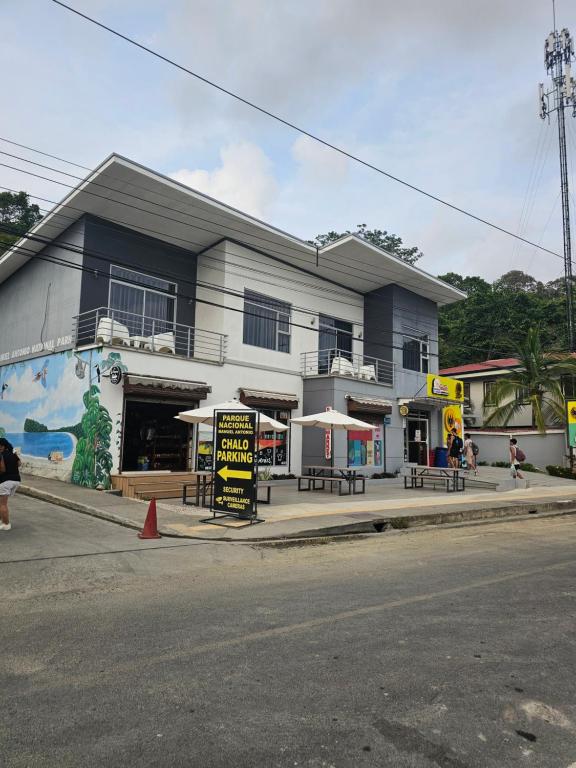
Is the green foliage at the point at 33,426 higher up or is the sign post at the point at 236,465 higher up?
the green foliage at the point at 33,426

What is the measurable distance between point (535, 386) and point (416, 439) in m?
9.45

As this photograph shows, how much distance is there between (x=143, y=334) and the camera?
19375mm

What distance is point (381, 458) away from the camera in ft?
74.6

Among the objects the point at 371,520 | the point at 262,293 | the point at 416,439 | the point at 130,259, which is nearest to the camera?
the point at 371,520

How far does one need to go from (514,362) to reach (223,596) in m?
33.2

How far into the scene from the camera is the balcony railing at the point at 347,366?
21.8 metres

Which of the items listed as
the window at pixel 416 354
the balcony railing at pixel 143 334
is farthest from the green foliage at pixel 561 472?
the balcony railing at pixel 143 334

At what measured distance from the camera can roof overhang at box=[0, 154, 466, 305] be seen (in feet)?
54.7

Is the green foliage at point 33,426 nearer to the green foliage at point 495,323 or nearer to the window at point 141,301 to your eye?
the window at point 141,301

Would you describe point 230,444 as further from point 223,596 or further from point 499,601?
point 499,601

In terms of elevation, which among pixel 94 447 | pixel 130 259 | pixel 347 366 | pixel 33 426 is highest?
pixel 130 259

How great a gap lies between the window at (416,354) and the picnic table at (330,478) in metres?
8.08

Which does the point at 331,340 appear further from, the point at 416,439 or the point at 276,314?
the point at 416,439

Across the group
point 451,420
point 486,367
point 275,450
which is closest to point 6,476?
point 275,450
